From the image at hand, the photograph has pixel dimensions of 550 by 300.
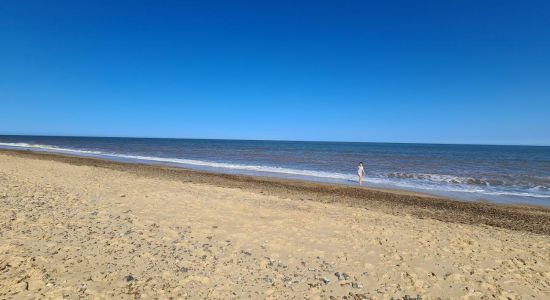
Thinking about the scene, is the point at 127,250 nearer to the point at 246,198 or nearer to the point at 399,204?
Answer: the point at 246,198

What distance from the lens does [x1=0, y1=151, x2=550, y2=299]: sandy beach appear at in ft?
15.3

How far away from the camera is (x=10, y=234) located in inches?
237

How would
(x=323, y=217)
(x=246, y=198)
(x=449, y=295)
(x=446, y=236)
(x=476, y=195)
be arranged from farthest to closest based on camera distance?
(x=476, y=195)
(x=246, y=198)
(x=323, y=217)
(x=446, y=236)
(x=449, y=295)

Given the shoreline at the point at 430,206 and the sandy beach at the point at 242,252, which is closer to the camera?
the sandy beach at the point at 242,252

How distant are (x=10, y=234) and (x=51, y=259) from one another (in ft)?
5.56

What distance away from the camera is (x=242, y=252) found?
601 cm

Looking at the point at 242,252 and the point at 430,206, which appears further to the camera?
the point at 430,206

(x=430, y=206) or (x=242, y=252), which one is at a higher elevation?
(x=242, y=252)

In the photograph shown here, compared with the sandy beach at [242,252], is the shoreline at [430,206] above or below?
below

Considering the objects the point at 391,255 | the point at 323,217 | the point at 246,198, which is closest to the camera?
the point at 391,255

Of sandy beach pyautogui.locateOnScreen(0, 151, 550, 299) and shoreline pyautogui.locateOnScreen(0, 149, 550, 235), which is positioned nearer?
sandy beach pyautogui.locateOnScreen(0, 151, 550, 299)

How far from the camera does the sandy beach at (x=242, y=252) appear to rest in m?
4.67

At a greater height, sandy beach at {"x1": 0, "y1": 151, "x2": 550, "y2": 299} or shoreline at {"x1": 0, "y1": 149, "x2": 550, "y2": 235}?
sandy beach at {"x1": 0, "y1": 151, "x2": 550, "y2": 299}

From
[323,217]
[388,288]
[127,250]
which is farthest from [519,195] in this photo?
[127,250]
